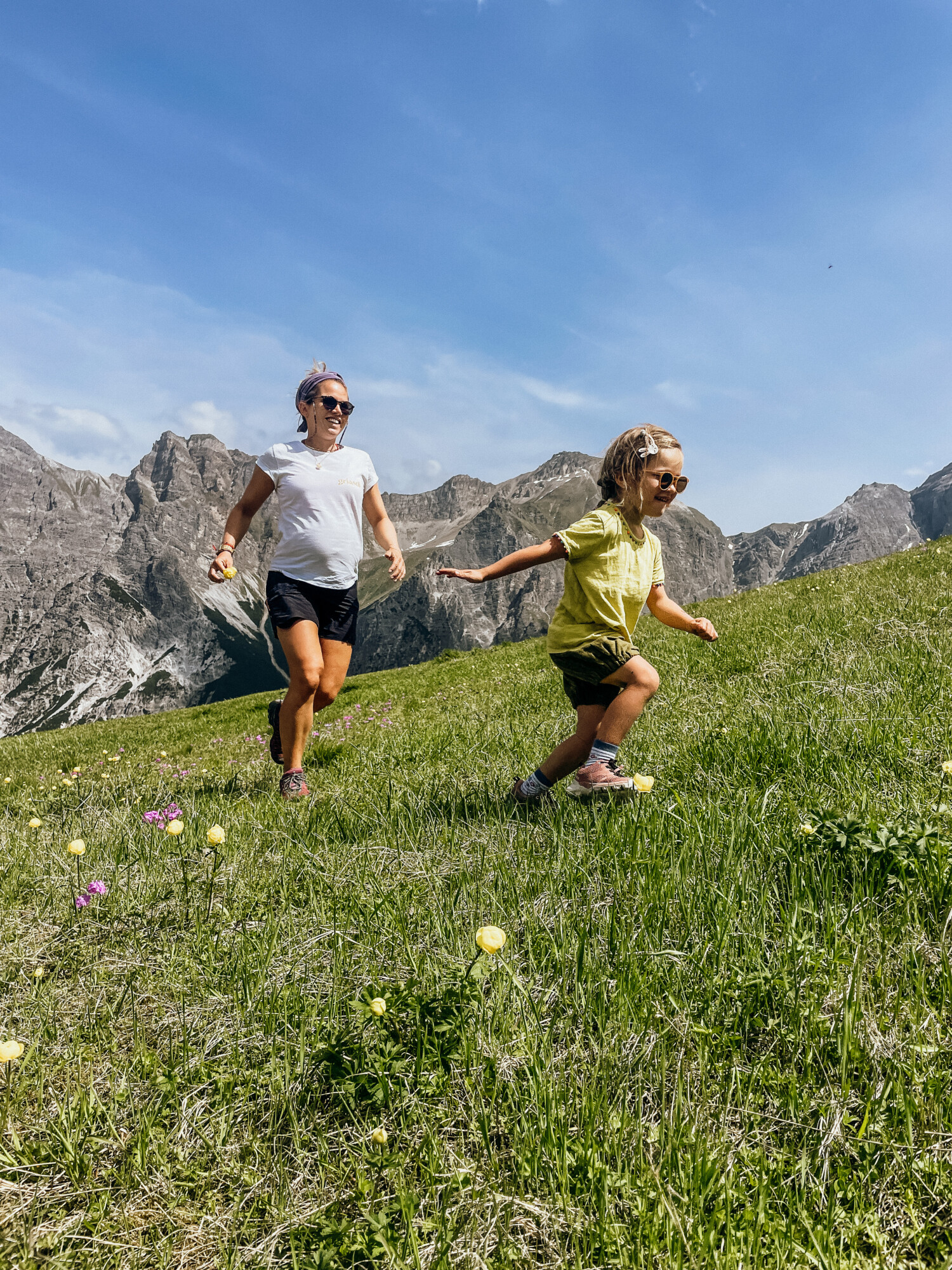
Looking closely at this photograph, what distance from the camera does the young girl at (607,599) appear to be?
15.9ft

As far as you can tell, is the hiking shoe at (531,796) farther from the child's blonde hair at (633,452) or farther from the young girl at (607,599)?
the child's blonde hair at (633,452)

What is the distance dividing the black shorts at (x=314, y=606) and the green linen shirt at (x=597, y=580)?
2.85 m

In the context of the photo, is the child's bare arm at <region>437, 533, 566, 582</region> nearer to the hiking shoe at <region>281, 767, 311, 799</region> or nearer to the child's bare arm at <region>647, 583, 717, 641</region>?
the child's bare arm at <region>647, 583, 717, 641</region>

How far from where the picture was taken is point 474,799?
511 centimetres

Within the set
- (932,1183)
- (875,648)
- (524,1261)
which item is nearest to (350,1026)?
(524,1261)

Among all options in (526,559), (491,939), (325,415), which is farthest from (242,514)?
(491,939)

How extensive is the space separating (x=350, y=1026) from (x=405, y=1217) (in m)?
0.84

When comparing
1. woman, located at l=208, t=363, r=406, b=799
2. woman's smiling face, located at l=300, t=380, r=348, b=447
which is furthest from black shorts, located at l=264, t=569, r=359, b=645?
woman's smiling face, located at l=300, t=380, r=348, b=447

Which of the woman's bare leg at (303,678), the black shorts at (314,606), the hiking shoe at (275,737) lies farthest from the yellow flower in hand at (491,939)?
the hiking shoe at (275,737)

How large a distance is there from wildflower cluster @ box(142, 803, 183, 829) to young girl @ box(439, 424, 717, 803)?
2531 mm

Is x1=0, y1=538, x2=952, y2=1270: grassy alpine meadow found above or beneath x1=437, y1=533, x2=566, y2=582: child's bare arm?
beneath

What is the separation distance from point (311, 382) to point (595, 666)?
184 inches

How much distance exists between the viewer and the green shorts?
4863 mm

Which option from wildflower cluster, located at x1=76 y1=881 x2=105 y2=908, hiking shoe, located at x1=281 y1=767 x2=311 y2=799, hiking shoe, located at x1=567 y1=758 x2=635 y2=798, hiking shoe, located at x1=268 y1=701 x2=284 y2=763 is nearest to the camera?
wildflower cluster, located at x1=76 y1=881 x2=105 y2=908
